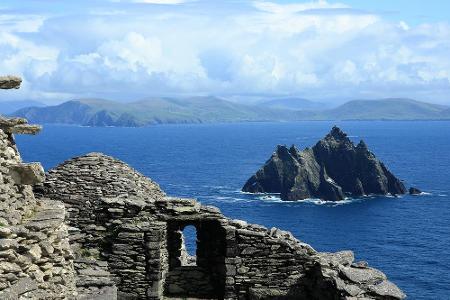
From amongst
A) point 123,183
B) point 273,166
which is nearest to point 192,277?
point 123,183

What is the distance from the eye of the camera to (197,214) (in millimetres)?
21312

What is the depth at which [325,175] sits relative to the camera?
157750 millimetres

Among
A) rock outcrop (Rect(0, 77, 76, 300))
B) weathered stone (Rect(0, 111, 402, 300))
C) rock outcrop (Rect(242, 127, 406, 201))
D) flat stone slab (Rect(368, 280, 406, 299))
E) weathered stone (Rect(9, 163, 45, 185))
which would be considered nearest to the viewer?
rock outcrop (Rect(0, 77, 76, 300))

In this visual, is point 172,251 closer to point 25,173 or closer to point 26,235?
point 25,173

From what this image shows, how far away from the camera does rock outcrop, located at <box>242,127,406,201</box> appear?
154875 mm

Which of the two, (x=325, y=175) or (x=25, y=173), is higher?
(x=25, y=173)

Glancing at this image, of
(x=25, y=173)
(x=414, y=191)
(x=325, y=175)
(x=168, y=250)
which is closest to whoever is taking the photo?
(x=25, y=173)

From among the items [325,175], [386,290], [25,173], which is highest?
[25,173]

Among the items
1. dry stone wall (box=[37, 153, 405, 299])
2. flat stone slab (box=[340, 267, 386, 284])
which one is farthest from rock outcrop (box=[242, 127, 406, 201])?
flat stone slab (box=[340, 267, 386, 284])

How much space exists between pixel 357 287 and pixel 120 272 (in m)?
7.83

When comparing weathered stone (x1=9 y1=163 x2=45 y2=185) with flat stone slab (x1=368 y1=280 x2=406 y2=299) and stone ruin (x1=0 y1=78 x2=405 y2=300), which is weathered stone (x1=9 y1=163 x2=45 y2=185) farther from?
flat stone slab (x1=368 y1=280 x2=406 y2=299)

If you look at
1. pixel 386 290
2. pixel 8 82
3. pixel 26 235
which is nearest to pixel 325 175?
pixel 386 290

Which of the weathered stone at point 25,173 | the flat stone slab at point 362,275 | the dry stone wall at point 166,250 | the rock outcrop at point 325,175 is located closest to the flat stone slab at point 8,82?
the weathered stone at point 25,173

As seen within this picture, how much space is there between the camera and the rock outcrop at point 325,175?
154875 millimetres
